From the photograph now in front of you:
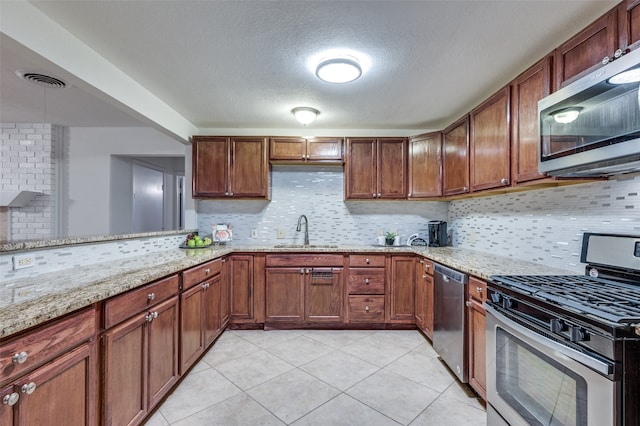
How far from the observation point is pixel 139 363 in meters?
1.58

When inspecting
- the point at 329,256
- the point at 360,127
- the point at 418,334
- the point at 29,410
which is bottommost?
the point at 418,334

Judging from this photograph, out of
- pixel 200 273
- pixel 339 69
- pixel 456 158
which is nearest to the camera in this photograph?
pixel 339 69

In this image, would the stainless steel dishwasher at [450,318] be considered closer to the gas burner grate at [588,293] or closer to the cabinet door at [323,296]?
the gas burner grate at [588,293]

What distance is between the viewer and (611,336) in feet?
3.15

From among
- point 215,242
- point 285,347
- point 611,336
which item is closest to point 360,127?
point 215,242

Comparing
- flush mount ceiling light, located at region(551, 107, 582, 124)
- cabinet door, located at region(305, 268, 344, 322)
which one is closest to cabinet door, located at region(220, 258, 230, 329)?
cabinet door, located at region(305, 268, 344, 322)

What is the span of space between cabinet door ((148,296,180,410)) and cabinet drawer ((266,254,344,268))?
4.00 ft

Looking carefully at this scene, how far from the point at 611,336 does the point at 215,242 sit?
→ 333cm

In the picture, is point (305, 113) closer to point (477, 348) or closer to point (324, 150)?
point (324, 150)

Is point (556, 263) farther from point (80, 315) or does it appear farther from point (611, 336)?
point (80, 315)

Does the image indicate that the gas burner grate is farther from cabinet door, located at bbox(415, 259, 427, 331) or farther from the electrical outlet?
the electrical outlet

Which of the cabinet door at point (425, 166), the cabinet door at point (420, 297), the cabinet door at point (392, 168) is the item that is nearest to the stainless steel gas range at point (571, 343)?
the cabinet door at point (420, 297)

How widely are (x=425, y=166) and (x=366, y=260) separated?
1258 mm

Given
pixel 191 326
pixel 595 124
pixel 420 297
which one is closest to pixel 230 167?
pixel 191 326
